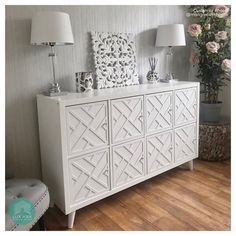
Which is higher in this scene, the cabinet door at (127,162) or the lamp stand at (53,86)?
Answer: the lamp stand at (53,86)

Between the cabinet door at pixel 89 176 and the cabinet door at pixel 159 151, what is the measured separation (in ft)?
1.45

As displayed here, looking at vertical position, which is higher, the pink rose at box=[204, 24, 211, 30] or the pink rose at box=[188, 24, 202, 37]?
the pink rose at box=[204, 24, 211, 30]

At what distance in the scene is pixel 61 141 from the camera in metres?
1.69

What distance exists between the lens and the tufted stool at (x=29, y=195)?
1.44 metres

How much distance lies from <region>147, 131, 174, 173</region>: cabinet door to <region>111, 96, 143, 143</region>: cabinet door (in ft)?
0.59

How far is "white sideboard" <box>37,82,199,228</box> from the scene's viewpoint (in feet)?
5.70

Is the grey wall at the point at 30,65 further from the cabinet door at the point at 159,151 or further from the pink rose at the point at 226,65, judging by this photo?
the pink rose at the point at 226,65

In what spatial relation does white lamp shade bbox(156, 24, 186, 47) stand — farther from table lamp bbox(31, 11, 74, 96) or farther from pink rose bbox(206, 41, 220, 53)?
table lamp bbox(31, 11, 74, 96)

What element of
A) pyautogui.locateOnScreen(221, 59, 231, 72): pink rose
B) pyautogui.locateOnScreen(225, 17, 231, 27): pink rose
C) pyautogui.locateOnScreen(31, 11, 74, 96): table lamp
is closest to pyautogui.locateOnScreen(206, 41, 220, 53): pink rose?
pyautogui.locateOnScreen(221, 59, 231, 72): pink rose

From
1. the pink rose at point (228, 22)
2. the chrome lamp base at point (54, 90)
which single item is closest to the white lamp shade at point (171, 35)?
the pink rose at point (228, 22)
